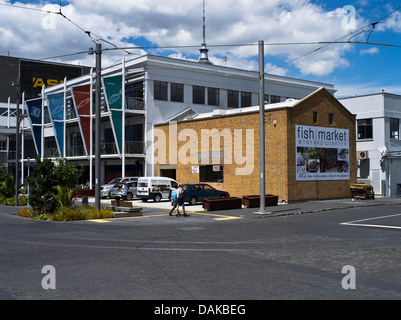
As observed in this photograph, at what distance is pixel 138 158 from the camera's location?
134 feet

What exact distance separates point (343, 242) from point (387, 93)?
2990cm

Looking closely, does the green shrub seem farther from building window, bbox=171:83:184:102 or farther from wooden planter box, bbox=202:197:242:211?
building window, bbox=171:83:184:102

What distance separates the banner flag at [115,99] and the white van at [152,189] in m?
8.11

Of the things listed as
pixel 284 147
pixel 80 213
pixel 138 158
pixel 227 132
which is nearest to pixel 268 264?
pixel 80 213

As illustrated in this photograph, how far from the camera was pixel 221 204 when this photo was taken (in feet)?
80.8

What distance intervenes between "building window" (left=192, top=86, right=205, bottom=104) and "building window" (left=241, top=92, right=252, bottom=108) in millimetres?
5020

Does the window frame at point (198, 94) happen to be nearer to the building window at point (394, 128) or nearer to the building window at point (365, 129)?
the building window at point (365, 129)

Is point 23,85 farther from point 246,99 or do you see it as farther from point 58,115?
point 246,99

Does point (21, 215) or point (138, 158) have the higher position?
point (138, 158)

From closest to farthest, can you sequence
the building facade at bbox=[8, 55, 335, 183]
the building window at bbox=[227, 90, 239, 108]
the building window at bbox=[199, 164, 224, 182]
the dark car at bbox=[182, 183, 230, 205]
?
the dark car at bbox=[182, 183, 230, 205]
the building window at bbox=[199, 164, 224, 182]
the building facade at bbox=[8, 55, 335, 183]
the building window at bbox=[227, 90, 239, 108]

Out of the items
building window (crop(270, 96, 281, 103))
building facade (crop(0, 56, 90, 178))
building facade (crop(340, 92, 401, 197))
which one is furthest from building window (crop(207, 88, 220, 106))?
building facade (crop(0, 56, 90, 178))

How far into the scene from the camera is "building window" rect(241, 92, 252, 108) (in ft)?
152

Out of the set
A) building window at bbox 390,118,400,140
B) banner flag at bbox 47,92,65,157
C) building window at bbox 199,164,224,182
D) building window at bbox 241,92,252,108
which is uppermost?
building window at bbox 241,92,252,108

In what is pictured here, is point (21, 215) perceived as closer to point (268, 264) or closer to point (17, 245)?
point (17, 245)
